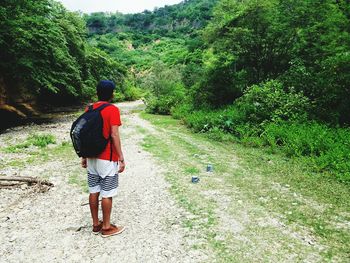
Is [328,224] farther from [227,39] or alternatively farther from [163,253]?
[227,39]

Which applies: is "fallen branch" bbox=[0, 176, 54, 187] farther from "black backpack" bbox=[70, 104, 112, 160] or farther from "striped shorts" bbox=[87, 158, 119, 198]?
"black backpack" bbox=[70, 104, 112, 160]

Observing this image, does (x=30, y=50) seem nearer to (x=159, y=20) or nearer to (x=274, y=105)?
(x=274, y=105)

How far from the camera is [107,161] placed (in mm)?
4250

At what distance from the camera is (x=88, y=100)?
34500 millimetres

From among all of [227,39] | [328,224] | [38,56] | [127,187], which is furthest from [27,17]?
[328,224]

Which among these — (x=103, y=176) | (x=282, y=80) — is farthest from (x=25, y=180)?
(x=282, y=80)

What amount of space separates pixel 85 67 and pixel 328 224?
2499cm

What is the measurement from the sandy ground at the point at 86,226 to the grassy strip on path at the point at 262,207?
1.20 ft

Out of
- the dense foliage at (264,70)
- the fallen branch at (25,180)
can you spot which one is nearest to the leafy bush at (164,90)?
the dense foliage at (264,70)

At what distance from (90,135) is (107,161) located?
0.44m

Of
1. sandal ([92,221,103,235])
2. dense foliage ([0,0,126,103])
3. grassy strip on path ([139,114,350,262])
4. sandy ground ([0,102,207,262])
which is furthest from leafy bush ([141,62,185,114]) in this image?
sandal ([92,221,103,235])

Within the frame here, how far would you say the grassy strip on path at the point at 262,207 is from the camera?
4.14 meters

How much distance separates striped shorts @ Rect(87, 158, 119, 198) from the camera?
4258mm

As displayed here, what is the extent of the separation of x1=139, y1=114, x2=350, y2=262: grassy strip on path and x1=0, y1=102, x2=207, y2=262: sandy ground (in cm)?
37
